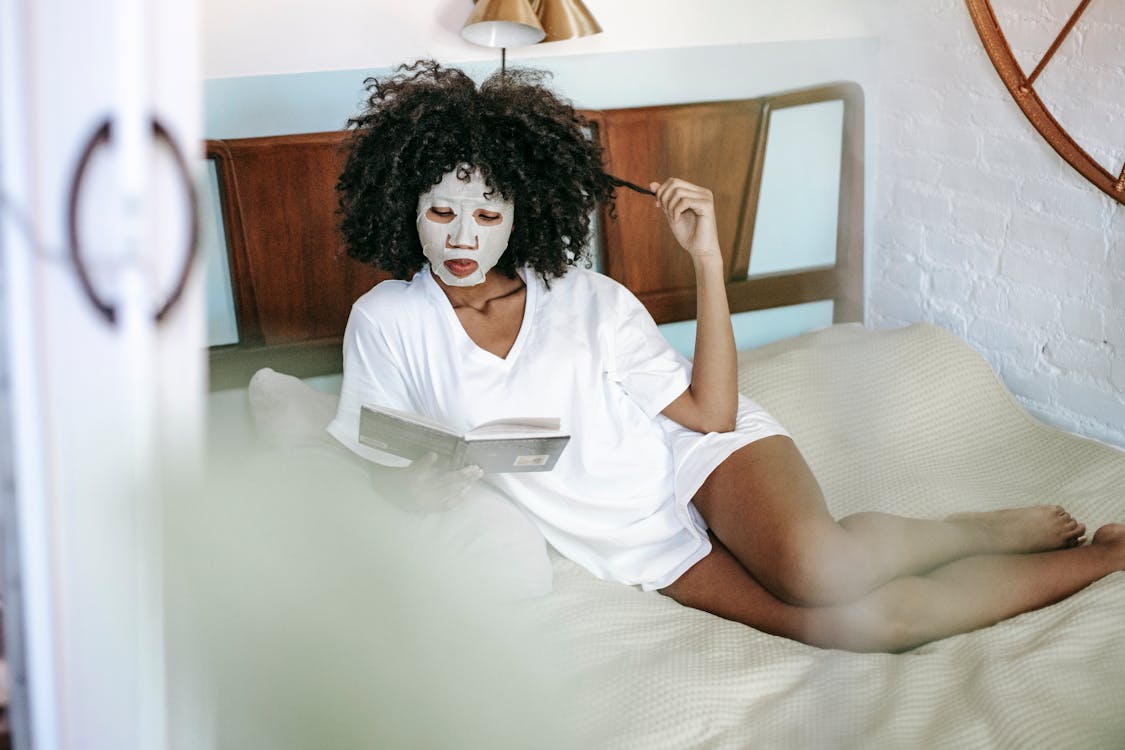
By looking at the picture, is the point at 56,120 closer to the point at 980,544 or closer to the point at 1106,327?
the point at 980,544

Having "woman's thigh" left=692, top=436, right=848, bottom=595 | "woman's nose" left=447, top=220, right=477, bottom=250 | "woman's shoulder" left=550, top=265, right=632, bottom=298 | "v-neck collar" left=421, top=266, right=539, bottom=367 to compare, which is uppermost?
"woman's nose" left=447, top=220, right=477, bottom=250

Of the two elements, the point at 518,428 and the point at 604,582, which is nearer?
the point at 518,428

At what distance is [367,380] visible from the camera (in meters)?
1.08

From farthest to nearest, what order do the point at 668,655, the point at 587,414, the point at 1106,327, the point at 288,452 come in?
the point at 1106,327 < the point at 587,414 < the point at 668,655 < the point at 288,452

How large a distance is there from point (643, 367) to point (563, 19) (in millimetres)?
468

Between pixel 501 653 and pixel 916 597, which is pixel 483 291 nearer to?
pixel 501 653

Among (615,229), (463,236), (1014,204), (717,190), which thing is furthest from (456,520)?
(1014,204)

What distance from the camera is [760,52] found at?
1434 mm

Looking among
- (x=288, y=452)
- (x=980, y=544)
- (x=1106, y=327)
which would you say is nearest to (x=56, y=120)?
(x=288, y=452)

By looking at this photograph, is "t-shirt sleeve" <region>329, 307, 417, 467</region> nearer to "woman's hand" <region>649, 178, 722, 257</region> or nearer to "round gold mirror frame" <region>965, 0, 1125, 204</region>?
"woman's hand" <region>649, 178, 722, 257</region>

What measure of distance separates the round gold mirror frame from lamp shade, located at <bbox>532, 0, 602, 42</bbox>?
0.47m

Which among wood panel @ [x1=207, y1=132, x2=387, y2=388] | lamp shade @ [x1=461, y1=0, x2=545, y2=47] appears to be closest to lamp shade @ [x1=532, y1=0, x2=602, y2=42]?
lamp shade @ [x1=461, y1=0, x2=545, y2=47]

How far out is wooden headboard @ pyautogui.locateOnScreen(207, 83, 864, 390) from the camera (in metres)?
1.26

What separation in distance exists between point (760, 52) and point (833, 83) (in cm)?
10
